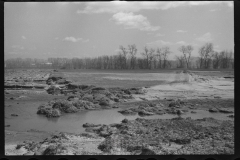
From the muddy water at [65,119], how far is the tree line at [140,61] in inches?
62.4

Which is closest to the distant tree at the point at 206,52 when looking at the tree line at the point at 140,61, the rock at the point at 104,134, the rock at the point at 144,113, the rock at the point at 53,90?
the tree line at the point at 140,61

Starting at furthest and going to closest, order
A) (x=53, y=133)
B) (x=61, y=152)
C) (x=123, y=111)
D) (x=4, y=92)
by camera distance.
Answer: (x=123, y=111) < (x=53, y=133) < (x=4, y=92) < (x=61, y=152)

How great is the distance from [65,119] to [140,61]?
10.5 ft

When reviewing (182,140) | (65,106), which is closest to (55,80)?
(65,106)

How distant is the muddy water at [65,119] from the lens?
816 centimetres

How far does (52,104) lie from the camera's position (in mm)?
8594

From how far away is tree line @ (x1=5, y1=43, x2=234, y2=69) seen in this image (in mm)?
7998

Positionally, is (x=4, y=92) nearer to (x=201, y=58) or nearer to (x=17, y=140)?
(x=17, y=140)

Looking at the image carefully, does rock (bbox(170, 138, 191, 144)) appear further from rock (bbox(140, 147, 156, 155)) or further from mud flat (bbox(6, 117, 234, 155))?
rock (bbox(140, 147, 156, 155))

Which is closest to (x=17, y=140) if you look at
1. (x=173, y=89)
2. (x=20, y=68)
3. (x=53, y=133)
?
(x=53, y=133)

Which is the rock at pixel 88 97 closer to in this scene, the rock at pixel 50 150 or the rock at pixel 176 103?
the rock at pixel 50 150

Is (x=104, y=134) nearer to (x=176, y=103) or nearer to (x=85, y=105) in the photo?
(x=85, y=105)

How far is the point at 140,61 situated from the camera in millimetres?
8320
